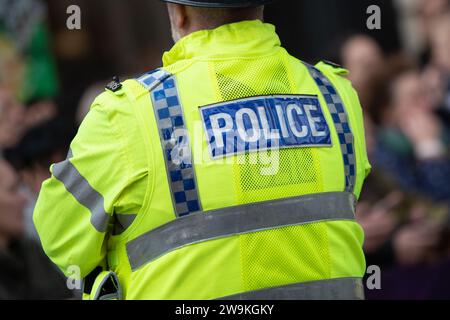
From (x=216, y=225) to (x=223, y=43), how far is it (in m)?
0.56

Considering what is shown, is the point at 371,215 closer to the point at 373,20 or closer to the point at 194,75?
the point at 373,20

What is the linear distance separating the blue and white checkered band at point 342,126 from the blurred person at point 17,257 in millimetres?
3319

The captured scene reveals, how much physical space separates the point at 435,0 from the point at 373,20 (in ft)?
1.36

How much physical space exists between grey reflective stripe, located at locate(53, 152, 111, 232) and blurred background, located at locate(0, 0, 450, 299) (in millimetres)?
3226

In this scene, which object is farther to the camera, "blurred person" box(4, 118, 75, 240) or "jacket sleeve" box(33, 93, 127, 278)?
"blurred person" box(4, 118, 75, 240)

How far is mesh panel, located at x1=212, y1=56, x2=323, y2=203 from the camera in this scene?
2.75 meters

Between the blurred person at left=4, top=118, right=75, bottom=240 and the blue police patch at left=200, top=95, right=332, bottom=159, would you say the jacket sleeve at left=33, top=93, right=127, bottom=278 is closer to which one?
the blue police patch at left=200, top=95, right=332, bottom=159

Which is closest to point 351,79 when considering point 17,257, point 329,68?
point 17,257

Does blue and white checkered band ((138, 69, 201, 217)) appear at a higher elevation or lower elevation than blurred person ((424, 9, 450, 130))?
higher

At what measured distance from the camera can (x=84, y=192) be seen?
9.02 feet

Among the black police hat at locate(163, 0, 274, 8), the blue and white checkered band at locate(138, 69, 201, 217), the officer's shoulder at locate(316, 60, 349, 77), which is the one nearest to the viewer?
the blue and white checkered band at locate(138, 69, 201, 217)

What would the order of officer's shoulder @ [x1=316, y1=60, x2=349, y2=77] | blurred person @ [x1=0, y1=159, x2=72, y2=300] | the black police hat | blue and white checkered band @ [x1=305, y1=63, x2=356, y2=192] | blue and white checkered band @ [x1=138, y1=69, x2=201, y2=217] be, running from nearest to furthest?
blue and white checkered band @ [x1=138, y1=69, x2=201, y2=217]
the black police hat
blue and white checkered band @ [x1=305, y1=63, x2=356, y2=192]
officer's shoulder @ [x1=316, y1=60, x2=349, y2=77]
blurred person @ [x1=0, y1=159, x2=72, y2=300]

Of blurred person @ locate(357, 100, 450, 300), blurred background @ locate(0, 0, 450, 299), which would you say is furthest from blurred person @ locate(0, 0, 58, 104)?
blurred person @ locate(357, 100, 450, 300)

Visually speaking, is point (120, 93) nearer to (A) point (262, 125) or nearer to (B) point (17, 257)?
(A) point (262, 125)
